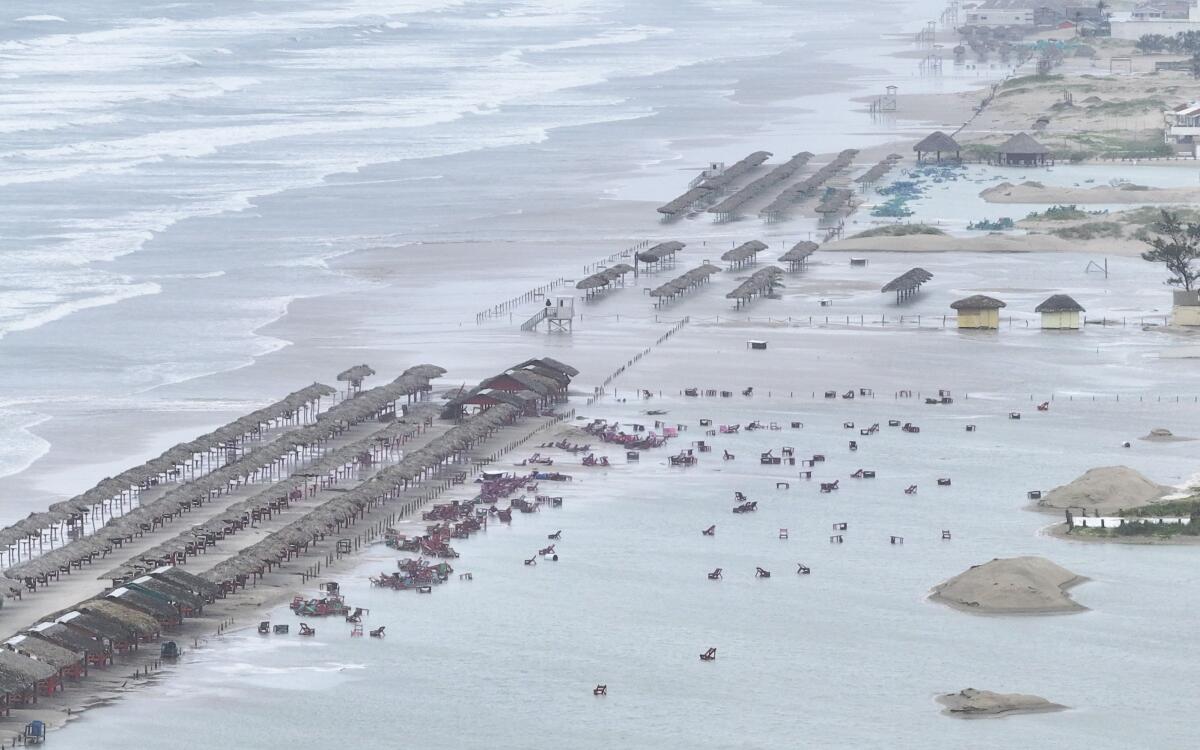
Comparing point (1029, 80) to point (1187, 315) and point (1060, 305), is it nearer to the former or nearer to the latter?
point (1187, 315)

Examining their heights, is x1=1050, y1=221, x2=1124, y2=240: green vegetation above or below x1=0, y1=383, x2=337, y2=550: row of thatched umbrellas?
above

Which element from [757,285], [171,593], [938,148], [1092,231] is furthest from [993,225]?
[171,593]

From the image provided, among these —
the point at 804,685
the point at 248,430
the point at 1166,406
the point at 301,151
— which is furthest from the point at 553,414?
the point at 301,151

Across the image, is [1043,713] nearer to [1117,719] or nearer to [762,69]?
[1117,719]

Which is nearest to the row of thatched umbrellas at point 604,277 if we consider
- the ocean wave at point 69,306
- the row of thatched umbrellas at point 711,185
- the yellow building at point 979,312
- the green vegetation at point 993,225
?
the yellow building at point 979,312

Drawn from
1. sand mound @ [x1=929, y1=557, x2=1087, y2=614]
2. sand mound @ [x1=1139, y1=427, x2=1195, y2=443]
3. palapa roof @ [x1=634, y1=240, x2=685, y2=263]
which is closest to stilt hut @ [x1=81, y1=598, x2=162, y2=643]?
sand mound @ [x1=929, y1=557, x2=1087, y2=614]

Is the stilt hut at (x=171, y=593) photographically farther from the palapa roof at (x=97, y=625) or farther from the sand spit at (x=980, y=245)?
the sand spit at (x=980, y=245)

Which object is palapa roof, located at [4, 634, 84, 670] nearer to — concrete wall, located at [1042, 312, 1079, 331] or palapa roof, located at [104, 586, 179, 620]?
palapa roof, located at [104, 586, 179, 620]
